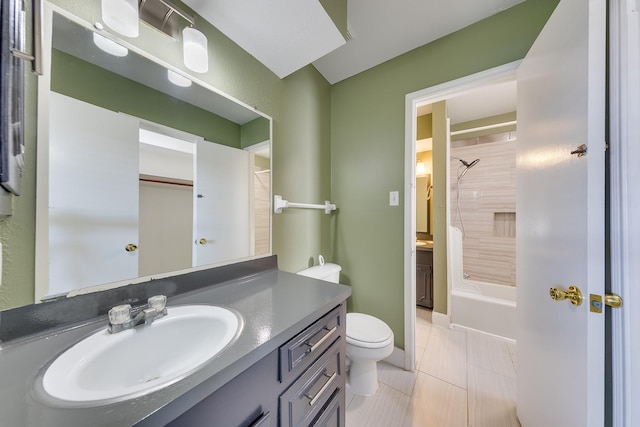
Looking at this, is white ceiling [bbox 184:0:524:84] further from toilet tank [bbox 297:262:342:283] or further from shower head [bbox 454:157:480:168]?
shower head [bbox 454:157:480:168]

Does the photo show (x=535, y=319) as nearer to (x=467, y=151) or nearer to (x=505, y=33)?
(x=505, y=33)

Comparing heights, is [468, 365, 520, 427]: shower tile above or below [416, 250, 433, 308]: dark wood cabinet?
below

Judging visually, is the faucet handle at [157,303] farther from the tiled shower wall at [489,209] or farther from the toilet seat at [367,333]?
the tiled shower wall at [489,209]

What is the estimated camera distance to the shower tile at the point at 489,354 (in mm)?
1593

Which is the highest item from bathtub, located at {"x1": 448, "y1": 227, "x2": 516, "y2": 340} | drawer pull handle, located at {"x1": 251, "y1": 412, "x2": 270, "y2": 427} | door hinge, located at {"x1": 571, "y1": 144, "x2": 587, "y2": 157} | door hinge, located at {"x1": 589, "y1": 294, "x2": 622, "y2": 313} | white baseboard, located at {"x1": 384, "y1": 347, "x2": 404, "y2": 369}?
door hinge, located at {"x1": 571, "y1": 144, "x2": 587, "y2": 157}

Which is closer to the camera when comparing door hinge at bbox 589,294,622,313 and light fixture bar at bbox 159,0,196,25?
door hinge at bbox 589,294,622,313

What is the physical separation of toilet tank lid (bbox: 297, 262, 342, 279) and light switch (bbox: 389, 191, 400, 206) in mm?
670

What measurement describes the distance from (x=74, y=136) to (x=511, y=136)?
12.2 ft

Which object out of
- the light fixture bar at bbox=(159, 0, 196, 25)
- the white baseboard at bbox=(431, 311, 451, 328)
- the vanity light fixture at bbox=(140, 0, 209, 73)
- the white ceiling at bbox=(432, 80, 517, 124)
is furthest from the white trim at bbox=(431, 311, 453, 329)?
the light fixture bar at bbox=(159, 0, 196, 25)

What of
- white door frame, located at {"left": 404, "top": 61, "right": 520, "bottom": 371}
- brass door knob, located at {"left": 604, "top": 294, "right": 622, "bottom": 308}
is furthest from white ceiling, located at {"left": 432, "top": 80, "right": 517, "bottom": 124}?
brass door knob, located at {"left": 604, "top": 294, "right": 622, "bottom": 308}

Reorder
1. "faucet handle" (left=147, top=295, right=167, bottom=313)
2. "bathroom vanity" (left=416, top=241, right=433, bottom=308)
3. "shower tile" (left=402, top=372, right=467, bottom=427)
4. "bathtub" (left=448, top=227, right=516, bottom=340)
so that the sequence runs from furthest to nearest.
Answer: "bathroom vanity" (left=416, top=241, right=433, bottom=308) < "bathtub" (left=448, top=227, right=516, bottom=340) < "shower tile" (left=402, top=372, right=467, bottom=427) < "faucet handle" (left=147, top=295, right=167, bottom=313)

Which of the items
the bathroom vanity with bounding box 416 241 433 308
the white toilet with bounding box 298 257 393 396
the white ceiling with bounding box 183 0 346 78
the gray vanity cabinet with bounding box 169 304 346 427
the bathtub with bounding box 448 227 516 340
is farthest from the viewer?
the bathroom vanity with bounding box 416 241 433 308

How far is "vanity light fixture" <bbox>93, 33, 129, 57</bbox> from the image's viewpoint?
0.74m

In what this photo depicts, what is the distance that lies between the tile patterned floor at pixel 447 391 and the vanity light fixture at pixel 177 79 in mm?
1930
